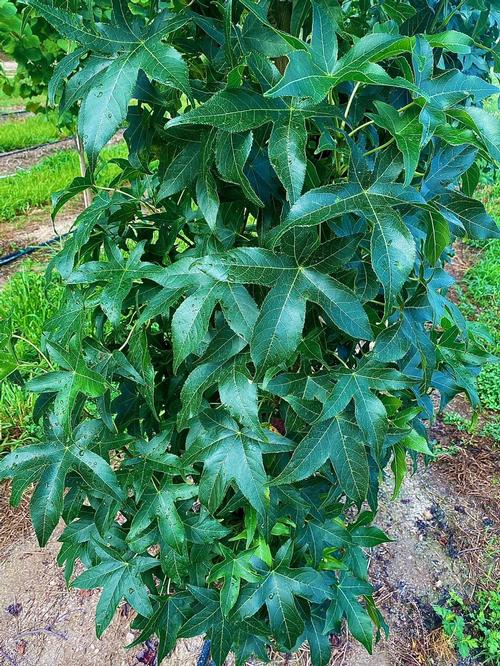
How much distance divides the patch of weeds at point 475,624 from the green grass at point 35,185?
13.2 feet

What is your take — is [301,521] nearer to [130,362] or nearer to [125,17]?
[130,362]

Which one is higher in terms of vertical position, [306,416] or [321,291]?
[321,291]

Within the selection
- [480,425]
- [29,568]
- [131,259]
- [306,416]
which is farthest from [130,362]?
[480,425]

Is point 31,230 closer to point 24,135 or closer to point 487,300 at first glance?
point 24,135

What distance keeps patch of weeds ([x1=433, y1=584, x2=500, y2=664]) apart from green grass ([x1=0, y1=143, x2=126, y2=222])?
4.04m

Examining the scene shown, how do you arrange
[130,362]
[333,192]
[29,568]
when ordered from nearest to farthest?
[333,192], [130,362], [29,568]

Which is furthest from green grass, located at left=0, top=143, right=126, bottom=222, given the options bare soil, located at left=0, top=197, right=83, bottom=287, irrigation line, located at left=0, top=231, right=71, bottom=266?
irrigation line, located at left=0, top=231, right=71, bottom=266

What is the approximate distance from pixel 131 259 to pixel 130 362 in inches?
6.8

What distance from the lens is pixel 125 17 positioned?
70 cm

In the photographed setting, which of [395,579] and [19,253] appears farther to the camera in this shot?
[19,253]

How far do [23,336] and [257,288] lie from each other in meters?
2.11

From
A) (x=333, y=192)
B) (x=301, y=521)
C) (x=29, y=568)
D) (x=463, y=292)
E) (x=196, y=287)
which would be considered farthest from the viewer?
(x=463, y=292)

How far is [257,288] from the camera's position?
865 mm

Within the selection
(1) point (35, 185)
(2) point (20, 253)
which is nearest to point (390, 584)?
(2) point (20, 253)
